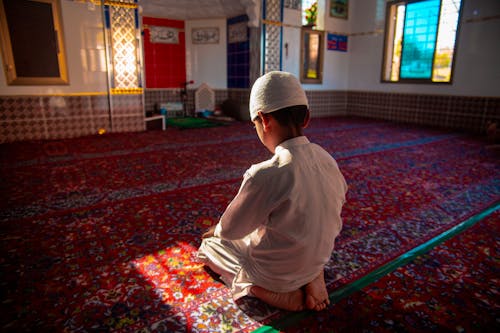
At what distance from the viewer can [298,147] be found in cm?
126

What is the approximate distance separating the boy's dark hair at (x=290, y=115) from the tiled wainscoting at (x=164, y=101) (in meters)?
5.06

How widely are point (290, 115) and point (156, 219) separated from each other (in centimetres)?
150

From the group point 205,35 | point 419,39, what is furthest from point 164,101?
point 419,39

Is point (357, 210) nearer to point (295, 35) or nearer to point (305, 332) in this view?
point (305, 332)

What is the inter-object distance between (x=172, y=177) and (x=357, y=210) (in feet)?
5.90

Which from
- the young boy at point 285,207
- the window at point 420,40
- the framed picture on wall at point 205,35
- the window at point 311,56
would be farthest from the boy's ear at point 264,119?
the framed picture on wall at point 205,35

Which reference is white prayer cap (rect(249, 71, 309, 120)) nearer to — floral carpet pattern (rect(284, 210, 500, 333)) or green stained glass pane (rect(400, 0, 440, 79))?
floral carpet pattern (rect(284, 210, 500, 333))

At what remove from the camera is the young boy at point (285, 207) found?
4.03 ft

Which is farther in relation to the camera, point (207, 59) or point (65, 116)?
point (207, 59)

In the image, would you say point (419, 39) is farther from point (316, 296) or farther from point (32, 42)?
point (316, 296)

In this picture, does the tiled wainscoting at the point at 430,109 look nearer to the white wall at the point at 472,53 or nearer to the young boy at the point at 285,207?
the white wall at the point at 472,53

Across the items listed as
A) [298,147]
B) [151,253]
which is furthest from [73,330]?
[298,147]

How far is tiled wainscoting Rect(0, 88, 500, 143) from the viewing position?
5051 millimetres

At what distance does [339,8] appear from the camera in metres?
8.27
